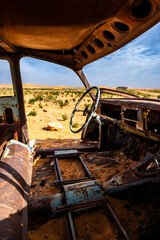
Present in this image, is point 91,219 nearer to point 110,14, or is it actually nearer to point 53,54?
point 110,14

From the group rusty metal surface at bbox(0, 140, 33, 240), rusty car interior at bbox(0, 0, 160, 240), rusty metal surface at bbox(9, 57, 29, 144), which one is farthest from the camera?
rusty metal surface at bbox(9, 57, 29, 144)

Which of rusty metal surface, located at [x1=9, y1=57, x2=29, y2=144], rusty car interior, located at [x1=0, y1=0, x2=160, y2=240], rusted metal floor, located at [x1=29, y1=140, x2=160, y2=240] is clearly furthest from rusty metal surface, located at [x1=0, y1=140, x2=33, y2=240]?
rusty metal surface, located at [x1=9, y1=57, x2=29, y2=144]

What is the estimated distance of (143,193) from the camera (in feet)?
6.95

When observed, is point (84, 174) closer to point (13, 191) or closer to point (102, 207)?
point (102, 207)

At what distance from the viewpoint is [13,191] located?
187 cm

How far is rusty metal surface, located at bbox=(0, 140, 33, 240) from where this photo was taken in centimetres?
146

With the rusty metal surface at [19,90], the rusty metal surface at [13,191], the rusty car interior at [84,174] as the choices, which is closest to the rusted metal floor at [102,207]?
the rusty car interior at [84,174]

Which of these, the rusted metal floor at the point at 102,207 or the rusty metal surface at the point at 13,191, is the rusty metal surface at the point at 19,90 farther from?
the rusted metal floor at the point at 102,207

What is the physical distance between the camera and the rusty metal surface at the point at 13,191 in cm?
146

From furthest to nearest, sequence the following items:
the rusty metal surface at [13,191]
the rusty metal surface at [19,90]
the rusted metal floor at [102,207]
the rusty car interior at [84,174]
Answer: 1. the rusty metal surface at [19,90]
2. the rusted metal floor at [102,207]
3. the rusty car interior at [84,174]
4. the rusty metal surface at [13,191]

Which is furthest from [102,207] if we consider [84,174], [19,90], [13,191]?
[19,90]

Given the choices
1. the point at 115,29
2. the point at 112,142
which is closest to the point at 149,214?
the point at 112,142

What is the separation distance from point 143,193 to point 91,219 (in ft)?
2.75

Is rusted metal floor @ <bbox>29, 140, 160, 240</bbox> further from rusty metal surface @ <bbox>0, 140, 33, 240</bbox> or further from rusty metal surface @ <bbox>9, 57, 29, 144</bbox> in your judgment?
rusty metal surface @ <bbox>9, 57, 29, 144</bbox>
